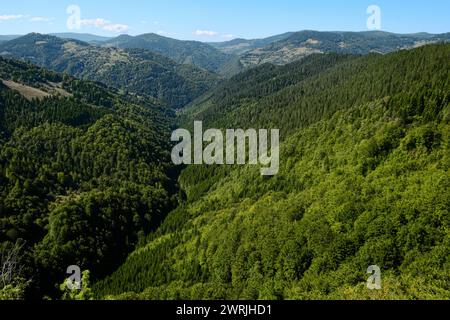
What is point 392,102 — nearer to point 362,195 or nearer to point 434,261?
point 362,195


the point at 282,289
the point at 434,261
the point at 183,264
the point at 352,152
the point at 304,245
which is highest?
the point at 352,152

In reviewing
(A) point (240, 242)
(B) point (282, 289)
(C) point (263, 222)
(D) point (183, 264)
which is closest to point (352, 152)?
(C) point (263, 222)

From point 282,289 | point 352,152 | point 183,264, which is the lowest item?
point 183,264
